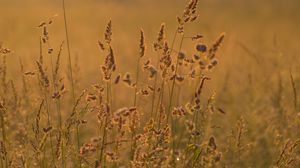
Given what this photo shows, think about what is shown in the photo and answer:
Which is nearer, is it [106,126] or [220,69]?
[106,126]

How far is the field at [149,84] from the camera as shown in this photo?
209 cm

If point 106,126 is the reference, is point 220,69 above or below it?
below

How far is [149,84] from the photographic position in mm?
4672

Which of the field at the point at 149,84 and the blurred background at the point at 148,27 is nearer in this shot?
the field at the point at 149,84

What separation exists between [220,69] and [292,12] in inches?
244

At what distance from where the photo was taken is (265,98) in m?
→ 4.54

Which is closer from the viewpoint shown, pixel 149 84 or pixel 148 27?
pixel 149 84

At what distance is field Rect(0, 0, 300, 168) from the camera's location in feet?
6.85

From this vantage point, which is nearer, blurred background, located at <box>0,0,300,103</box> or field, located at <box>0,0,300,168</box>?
field, located at <box>0,0,300,168</box>

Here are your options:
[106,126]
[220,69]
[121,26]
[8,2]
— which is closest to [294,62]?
[220,69]

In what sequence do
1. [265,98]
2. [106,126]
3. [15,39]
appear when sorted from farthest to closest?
[15,39] → [265,98] → [106,126]

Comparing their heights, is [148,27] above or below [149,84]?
below

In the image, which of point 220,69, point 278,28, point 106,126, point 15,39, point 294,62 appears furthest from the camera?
point 278,28

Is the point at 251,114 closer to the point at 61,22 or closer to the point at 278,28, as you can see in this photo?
the point at 278,28
